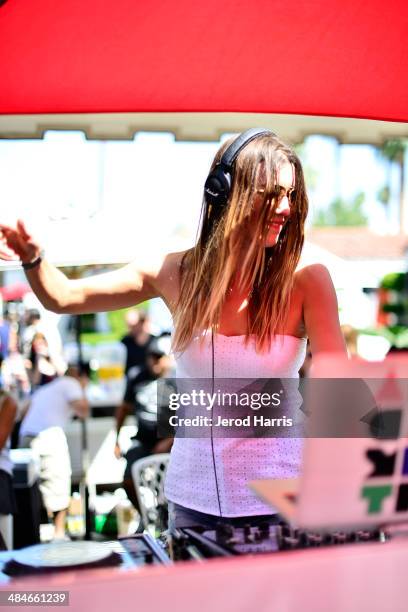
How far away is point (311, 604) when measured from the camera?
88 centimetres

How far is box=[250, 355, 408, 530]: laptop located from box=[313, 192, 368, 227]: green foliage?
53.1 m

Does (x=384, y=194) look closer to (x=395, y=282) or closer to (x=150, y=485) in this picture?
(x=395, y=282)

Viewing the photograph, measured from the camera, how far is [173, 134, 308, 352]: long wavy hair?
173 cm

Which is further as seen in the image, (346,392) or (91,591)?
(346,392)

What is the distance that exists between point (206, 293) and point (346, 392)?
33.0 inches

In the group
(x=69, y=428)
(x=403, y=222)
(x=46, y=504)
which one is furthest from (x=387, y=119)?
(x=403, y=222)

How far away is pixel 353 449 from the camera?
926 mm

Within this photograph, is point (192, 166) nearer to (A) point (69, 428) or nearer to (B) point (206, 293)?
(B) point (206, 293)

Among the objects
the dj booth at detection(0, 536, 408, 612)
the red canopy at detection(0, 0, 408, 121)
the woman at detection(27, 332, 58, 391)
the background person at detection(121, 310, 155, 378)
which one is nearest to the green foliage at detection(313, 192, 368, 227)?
the background person at detection(121, 310, 155, 378)

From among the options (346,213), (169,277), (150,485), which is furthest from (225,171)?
(346,213)

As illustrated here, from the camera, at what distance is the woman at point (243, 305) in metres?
1.71

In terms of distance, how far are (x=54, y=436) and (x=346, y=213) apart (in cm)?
5330

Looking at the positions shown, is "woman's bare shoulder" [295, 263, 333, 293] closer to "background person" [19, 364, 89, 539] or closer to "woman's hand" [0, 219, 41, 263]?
"woman's hand" [0, 219, 41, 263]

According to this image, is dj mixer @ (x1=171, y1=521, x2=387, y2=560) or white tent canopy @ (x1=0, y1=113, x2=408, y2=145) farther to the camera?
white tent canopy @ (x1=0, y1=113, x2=408, y2=145)
